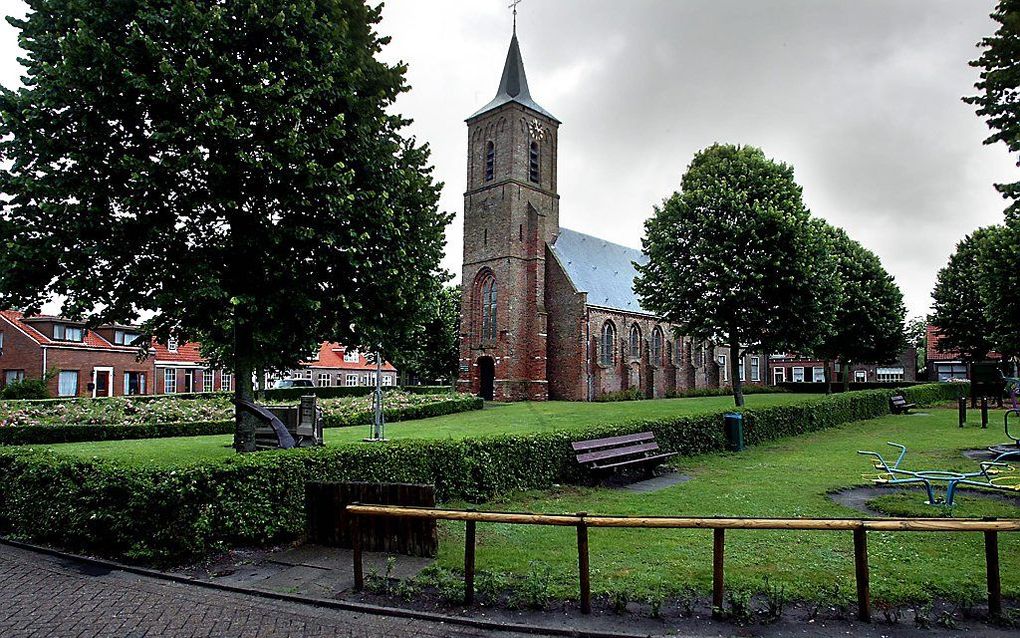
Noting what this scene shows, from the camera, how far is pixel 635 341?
4681 cm

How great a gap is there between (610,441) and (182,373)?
45617mm

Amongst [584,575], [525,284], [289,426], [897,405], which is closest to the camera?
[584,575]

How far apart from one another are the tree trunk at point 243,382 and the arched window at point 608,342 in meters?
33.4

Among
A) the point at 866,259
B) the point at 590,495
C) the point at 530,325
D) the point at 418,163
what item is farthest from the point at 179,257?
the point at 866,259

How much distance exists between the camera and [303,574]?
697 centimetres

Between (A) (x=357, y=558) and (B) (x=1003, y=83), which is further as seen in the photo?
(B) (x=1003, y=83)

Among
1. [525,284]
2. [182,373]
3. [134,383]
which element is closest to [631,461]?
[525,284]

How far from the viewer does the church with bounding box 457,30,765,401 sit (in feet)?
133

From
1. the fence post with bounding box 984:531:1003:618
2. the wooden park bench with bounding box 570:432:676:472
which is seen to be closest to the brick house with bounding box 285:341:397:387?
the wooden park bench with bounding box 570:432:676:472

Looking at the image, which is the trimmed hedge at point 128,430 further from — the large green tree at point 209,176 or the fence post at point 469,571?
the fence post at point 469,571

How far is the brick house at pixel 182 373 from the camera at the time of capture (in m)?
47.9

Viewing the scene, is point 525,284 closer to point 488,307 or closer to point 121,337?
point 488,307

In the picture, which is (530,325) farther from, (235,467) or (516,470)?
(235,467)

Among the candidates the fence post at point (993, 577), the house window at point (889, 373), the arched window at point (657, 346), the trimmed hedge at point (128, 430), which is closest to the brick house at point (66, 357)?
the trimmed hedge at point (128, 430)
